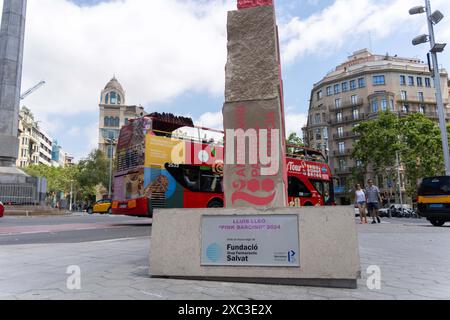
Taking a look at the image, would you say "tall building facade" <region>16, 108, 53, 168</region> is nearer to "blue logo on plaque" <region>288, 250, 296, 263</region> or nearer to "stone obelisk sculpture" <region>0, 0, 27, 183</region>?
"stone obelisk sculpture" <region>0, 0, 27, 183</region>

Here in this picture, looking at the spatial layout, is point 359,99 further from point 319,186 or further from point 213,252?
point 213,252

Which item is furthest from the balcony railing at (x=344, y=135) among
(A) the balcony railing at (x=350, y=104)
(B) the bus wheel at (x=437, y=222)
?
(B) the bus wheel at (x=437, y=222)

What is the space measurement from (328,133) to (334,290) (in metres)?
62.5

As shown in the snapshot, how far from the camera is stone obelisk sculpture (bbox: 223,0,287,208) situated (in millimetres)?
4508

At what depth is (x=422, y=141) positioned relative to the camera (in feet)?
124

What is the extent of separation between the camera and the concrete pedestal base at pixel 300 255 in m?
3.42

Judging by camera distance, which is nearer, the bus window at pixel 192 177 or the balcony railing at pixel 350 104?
the bus window at pixel 192 177

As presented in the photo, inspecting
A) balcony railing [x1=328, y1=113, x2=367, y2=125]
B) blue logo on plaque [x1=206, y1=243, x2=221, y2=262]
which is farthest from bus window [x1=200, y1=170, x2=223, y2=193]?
balcony railing [x1=328, y1=113, x2=367, y2=125]

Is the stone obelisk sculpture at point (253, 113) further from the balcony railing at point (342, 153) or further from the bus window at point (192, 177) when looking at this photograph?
the balcony railing at point (342, 153)

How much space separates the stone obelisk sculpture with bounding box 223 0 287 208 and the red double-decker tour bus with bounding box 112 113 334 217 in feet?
28.4

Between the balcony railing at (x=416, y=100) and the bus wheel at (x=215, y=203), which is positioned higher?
the balcony railing at (x=416, y=100)

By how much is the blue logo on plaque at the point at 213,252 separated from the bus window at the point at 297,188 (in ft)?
44.2

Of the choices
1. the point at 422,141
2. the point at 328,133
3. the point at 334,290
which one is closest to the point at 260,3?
the point at 334,290
